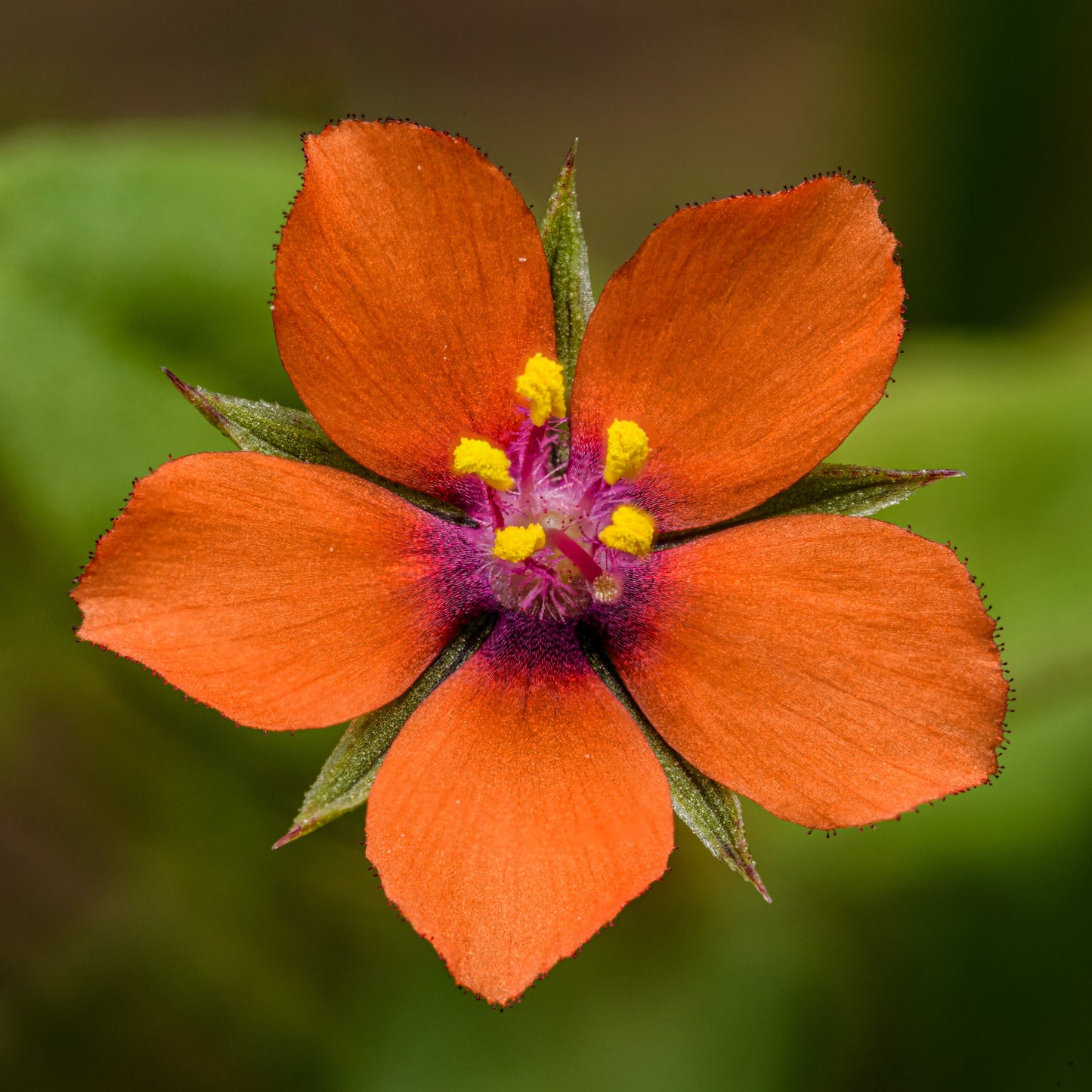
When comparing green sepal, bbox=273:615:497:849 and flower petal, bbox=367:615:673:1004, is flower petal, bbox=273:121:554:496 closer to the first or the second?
green sepal, bbox=273:615:497:849

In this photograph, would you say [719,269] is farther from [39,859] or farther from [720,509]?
[39,859]

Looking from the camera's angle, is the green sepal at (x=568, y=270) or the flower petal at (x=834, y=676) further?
the green sepal at (x=568, y=270)

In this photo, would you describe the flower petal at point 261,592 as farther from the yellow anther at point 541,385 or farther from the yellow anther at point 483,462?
the yellow anther at point 541,385

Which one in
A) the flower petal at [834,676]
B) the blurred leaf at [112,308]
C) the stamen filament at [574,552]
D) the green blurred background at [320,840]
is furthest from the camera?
the green blurred background at [320,840]

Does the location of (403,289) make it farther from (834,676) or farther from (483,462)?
(834,676)

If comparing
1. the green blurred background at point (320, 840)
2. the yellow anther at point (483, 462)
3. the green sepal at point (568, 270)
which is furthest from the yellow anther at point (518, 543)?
the green blurred background at point (320, 840)

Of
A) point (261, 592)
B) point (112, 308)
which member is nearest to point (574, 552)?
point (261, 592)

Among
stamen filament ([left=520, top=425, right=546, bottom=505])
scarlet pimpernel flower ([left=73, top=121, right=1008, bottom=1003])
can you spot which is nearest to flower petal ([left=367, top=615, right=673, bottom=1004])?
scarlet pimpernel flower ([left=73, top=121, right=1008, bottom=1003])
